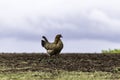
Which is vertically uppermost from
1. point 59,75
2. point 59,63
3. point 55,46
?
point 55,46

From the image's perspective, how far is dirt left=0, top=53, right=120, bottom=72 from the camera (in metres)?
17.9

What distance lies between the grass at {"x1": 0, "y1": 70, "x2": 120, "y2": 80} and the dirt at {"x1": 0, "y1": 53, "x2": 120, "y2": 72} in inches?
34.5

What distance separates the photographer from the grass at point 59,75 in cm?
1570

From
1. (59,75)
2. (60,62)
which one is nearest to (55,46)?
(60,62)

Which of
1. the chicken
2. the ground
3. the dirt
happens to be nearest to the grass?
the ground

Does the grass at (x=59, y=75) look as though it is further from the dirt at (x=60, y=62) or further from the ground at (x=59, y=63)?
the dirt at (x=60, y=62)

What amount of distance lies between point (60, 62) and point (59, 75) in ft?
10.2

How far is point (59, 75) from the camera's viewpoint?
1616 cm

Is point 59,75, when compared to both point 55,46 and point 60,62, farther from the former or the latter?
point 55,46

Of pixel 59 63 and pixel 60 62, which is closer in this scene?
pixel 59 63

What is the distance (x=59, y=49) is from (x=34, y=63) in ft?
5.46

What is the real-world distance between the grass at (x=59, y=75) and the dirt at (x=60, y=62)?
2.88ft

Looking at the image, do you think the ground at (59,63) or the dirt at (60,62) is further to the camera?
the dirt at (60,62)

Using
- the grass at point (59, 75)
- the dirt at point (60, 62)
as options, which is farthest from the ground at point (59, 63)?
the grass at point (59, 75)
